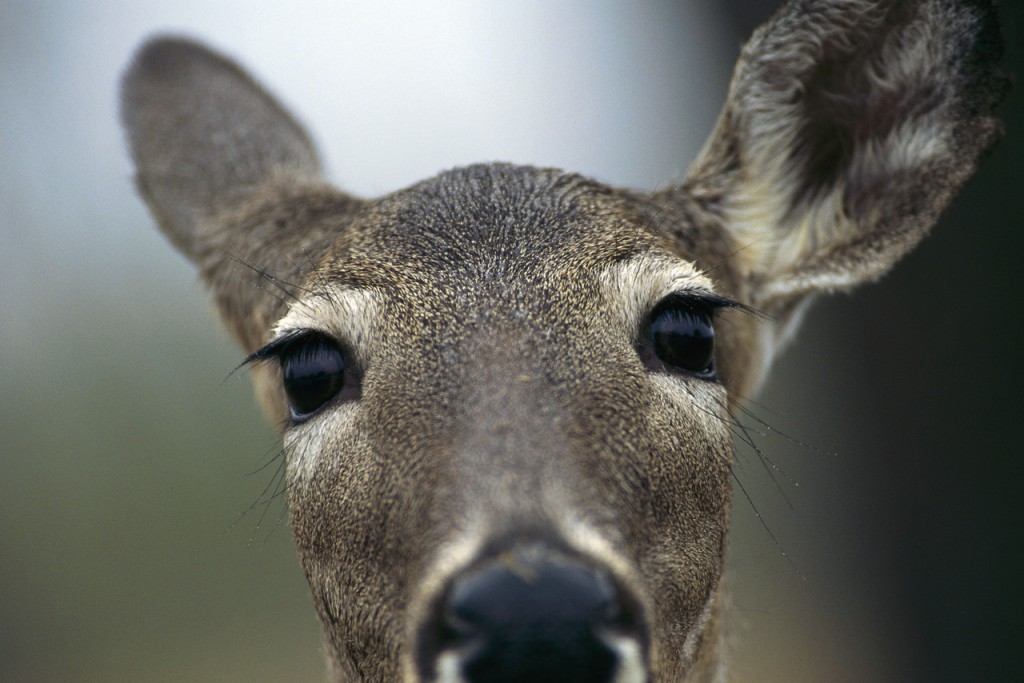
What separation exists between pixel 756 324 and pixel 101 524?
1301 centimetres

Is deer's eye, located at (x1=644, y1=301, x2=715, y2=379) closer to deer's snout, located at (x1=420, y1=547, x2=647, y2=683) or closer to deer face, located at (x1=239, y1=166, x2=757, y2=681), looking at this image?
deer face, located at (x1=239, y1=166, x2=757, y2=681)

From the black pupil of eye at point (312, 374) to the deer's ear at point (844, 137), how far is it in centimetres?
224

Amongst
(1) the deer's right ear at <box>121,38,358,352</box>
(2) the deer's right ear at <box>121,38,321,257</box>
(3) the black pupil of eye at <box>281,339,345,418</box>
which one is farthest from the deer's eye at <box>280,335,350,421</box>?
(2) the deer's right ear at <box>121,38,321,257</box>

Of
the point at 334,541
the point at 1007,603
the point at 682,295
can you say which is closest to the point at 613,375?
the point at 682,295

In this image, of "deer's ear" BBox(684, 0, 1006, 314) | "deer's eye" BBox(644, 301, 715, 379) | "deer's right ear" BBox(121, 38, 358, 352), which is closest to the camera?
"deer's eye" BBox(644, 301, 715, 379)

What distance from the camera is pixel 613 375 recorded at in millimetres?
3686

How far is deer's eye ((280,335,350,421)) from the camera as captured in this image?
4.05 metres

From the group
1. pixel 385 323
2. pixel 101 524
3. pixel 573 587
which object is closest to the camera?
pixel 573 587

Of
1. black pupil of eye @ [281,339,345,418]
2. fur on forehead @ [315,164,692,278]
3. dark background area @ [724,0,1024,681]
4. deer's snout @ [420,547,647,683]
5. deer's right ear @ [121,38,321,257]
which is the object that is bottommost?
dark background area @ [724,0,1024,681]

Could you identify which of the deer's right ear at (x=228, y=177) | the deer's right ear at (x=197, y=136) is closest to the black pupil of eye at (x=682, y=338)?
the deer's right ear at (x=228, y=177)

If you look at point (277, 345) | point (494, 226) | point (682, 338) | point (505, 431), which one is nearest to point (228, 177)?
point (277, 345)

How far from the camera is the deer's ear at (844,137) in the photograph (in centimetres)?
474

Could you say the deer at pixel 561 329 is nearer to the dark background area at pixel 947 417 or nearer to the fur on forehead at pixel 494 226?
the fur on forehead at pixel 494 226

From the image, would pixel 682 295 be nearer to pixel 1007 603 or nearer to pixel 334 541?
pixel 334 541
